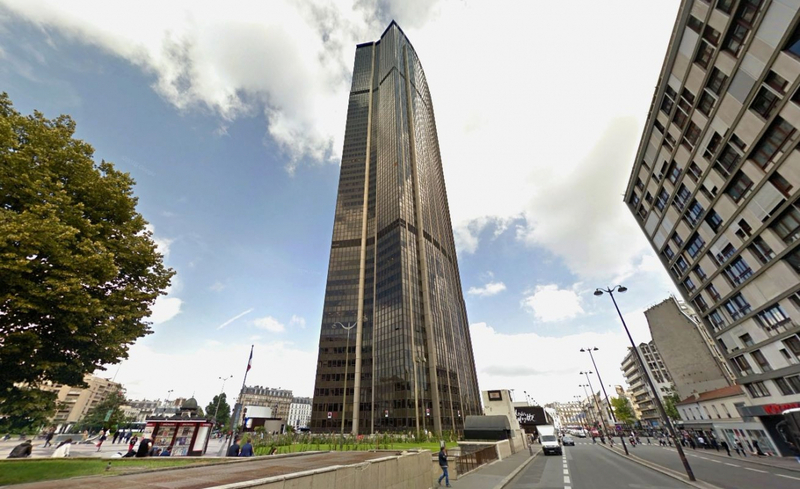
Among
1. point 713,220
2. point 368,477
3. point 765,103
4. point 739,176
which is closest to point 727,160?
point 739,176

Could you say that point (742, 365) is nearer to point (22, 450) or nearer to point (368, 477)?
point (368, 477)

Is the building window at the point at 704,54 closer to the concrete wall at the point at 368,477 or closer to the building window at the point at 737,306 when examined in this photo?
the building window at the point at 737,306

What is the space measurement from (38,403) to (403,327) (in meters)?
65.3

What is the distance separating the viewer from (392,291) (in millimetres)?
80375

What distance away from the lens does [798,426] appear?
1881 centimetres

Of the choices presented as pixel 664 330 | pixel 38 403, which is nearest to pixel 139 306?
pixel 38 403

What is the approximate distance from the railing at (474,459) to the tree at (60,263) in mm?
18332

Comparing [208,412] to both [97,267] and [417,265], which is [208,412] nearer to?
[417,265]

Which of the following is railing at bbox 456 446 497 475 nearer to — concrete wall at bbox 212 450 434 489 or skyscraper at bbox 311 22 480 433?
concrete wall at bbox 212 450 434 489

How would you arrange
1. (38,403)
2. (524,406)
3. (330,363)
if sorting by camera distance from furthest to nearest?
1. (330,363)
2. (524,406)
3. (38,403)

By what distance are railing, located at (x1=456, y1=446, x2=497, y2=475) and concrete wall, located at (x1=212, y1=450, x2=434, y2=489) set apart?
4.48m

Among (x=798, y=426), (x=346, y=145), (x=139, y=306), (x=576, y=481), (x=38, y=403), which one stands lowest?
(x=576, y=481)

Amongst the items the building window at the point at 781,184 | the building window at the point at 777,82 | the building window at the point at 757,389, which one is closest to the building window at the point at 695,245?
the building window at the point at 781,184

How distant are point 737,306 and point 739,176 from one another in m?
13.3
